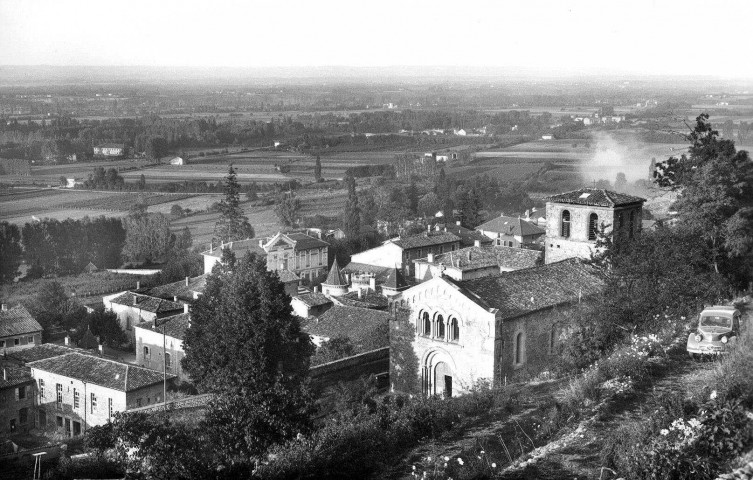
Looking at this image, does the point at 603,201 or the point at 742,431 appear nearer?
the point at 742,431

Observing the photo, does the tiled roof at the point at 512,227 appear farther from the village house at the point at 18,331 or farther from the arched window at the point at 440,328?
the arched window at the point at 440,328

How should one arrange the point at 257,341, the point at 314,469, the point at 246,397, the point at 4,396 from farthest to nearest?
the point at 4,396 → the point at 257,341 → the point at 246,397 → the point at 314,469

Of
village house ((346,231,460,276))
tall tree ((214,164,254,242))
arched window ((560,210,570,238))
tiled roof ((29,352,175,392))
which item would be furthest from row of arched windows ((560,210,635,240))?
tall tree ((214,164,254,242))

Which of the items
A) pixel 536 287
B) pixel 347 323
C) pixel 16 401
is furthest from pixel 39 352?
pixel 536 287

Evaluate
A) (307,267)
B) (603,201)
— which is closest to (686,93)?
(307,267)

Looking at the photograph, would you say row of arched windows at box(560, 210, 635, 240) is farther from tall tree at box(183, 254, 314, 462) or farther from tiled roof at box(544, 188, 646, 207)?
tall tree at box(183, 254, 314, 462)

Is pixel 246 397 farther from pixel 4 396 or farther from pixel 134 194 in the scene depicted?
pixel 134 194

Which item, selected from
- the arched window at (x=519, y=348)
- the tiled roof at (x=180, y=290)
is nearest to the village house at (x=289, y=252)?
the tiled roof at (x=180, y=290)

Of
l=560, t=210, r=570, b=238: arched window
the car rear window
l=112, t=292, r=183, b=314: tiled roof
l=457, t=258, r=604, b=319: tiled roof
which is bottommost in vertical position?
l=112, t=292, r=183, b=314: tiled roof
